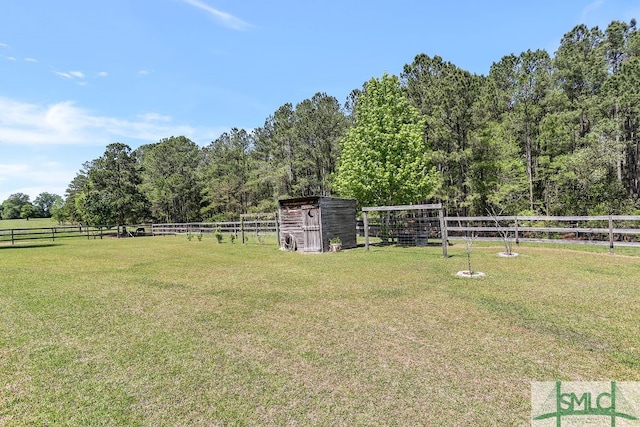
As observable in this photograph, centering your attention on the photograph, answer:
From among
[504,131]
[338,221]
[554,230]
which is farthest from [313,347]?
[504,131]

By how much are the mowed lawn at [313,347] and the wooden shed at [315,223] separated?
274 inches

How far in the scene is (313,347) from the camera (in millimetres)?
4945

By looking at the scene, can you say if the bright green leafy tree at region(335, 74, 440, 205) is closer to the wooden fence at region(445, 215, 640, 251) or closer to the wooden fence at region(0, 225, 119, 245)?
the wooden fence at region(445, 215, 640, 251)

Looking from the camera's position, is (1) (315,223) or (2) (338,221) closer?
(1) (315,223)

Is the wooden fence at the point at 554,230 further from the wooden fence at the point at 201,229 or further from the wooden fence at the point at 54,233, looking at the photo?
the wooden fence at the point at 54,233

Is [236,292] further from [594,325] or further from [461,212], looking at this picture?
[461,212]

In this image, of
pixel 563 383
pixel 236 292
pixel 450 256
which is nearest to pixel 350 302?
pixel 236 292

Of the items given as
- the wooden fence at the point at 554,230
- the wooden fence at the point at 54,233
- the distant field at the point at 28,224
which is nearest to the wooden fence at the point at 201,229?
the wooden fence at the point at 54,233

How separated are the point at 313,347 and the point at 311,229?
1185cm

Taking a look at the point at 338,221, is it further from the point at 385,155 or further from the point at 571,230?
the point at 571,230

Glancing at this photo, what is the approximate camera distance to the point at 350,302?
7.25 meters

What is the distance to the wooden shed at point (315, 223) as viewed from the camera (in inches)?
652

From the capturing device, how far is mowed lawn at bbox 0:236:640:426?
345cm

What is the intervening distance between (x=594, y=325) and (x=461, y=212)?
23235 mm
